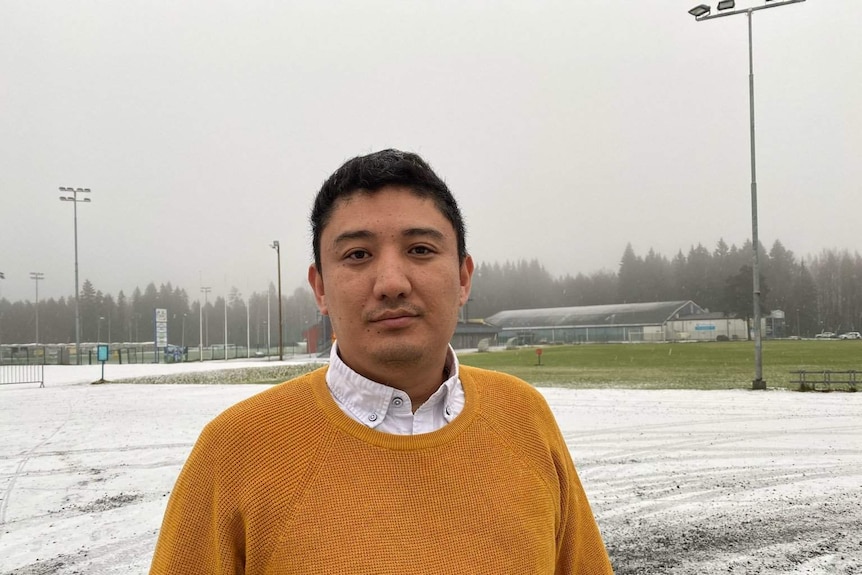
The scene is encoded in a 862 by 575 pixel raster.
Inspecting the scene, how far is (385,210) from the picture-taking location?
168cm

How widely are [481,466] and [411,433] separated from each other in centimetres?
22

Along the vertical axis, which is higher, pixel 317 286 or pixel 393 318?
pixel 317 286

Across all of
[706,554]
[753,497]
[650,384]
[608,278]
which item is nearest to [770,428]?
[753,497]

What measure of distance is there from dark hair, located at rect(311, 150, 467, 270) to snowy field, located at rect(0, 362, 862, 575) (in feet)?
14.1

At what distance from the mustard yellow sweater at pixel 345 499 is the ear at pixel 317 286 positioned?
234 millimetres

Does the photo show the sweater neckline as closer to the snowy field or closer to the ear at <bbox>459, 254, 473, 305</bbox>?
the ear at <bbox>459, 254, 473, 305</bbox>

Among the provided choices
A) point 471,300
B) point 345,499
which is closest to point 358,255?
point 345,499

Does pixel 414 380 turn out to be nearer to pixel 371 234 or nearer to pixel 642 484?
pixel 371 234

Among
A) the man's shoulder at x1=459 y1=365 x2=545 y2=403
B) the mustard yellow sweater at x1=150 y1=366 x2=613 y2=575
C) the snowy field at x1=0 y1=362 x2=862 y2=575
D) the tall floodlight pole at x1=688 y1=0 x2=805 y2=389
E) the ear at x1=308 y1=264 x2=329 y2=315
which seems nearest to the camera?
the mustard yellow sweater at x1=150 y1=366 x2=613 y2=575

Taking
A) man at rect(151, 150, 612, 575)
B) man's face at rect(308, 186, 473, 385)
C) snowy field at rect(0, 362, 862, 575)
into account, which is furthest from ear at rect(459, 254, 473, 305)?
snowy field at rect(0, 362, 862, 575)

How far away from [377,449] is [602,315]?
87.3 m

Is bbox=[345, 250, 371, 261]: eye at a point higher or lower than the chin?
Result: higher

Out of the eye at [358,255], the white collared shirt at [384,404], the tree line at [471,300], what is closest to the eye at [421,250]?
the eye at [358,255]

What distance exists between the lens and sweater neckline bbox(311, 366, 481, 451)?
5.38ft
